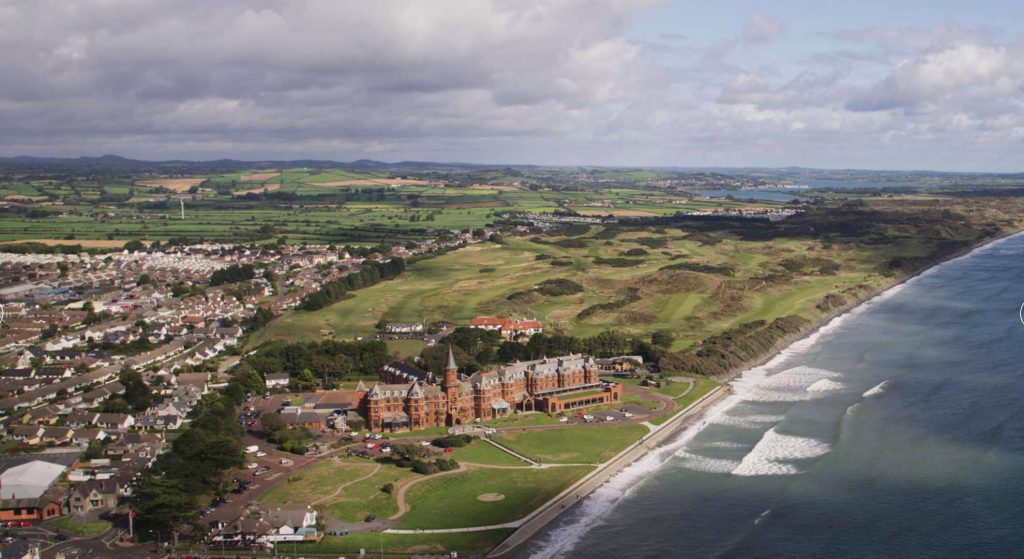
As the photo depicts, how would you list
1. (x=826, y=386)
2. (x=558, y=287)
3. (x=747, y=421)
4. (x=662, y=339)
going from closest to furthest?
(x=747, y=421) < (x=826, y=386) < (x=662, y=339) < (x=558, y=287)

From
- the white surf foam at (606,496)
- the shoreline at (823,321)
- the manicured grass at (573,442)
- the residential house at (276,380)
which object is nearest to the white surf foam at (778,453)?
the white surf foam at (606,496)

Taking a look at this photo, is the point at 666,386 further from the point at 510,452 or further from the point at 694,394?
the point at 510,452

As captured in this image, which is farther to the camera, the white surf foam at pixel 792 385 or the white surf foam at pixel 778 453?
the white surf foam at pixel 792 385

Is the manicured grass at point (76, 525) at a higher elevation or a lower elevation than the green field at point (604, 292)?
lower

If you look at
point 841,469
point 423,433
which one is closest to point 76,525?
point 423,433

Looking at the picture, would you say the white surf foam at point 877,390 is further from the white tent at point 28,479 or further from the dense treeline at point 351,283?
the dense treeline at point 351,283

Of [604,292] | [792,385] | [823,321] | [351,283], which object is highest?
[604,292]

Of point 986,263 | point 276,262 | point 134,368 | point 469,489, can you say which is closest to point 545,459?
point 469,489

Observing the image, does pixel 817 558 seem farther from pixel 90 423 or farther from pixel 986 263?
pixel 986 263
